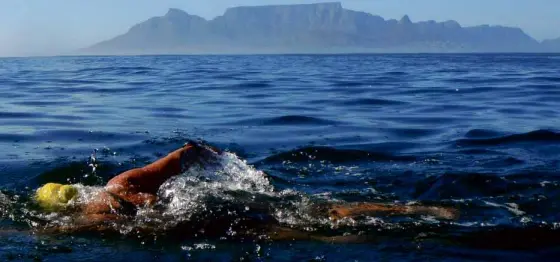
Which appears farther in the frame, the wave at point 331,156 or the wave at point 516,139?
the wave at point 516,139

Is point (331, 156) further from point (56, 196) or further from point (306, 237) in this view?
point (56, 196)

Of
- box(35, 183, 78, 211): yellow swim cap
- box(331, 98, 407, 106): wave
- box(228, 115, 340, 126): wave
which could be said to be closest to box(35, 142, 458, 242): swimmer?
box(35, 183, 78, 211): yellow swim cap

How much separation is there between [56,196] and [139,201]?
45.7 inches

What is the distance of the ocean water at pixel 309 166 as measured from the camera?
697 cm

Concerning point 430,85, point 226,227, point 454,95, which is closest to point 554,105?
point 454,95

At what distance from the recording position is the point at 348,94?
86.3 ft

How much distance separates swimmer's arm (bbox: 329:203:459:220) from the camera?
7.92m

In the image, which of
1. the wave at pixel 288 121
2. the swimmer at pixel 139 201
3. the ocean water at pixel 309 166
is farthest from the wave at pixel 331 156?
the wave at pixel 288 121

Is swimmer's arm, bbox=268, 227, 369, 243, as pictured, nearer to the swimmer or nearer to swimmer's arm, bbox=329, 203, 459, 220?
the swimmer

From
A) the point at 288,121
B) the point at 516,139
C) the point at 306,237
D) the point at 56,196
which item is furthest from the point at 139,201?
the point at 288,121

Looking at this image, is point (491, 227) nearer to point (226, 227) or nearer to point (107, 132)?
point (226, 227)

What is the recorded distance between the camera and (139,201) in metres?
8.09

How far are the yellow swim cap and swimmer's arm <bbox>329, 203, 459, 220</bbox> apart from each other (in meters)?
3.23

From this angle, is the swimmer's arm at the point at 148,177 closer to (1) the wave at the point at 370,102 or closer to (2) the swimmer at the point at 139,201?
(2) the swimmer at the point at 139,201
